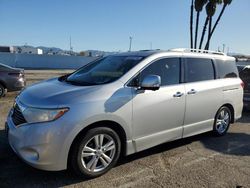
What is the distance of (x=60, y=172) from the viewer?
4137 mm

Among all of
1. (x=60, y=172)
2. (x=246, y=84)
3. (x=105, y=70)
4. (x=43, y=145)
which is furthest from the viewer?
(x=246, y=84)

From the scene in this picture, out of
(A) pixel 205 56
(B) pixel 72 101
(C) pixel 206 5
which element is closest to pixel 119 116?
(B) pixel 72 101

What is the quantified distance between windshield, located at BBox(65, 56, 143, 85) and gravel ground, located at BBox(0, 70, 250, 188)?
1.35 m

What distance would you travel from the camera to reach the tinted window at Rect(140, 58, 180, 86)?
467cm

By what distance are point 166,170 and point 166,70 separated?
1.63 meters

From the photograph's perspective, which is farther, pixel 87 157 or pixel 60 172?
pixel 60 172

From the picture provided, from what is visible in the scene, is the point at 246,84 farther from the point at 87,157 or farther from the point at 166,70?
the point at 87,157

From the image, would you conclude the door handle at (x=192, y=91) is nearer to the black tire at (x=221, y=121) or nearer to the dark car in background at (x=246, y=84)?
the black tire at (x=221, y=121)

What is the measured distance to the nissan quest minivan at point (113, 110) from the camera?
143 inches

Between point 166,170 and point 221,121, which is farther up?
point 221,121

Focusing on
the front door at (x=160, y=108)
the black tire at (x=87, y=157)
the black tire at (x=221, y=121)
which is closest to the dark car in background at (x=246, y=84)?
the black tire at (x=221, y=121)

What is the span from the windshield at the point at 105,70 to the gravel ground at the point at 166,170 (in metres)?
1.35

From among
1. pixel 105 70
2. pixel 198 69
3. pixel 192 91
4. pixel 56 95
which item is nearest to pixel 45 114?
pixel 56 95

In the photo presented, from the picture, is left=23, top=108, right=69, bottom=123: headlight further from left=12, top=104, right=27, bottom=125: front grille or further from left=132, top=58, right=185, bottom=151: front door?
left=132, top=58, right=185, bottom=151: front door
